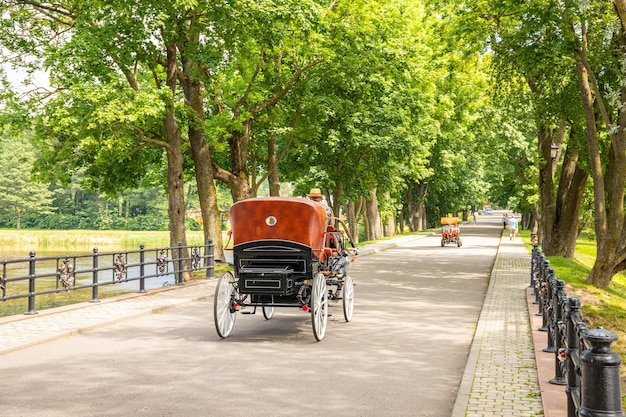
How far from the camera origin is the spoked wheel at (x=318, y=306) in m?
10.8

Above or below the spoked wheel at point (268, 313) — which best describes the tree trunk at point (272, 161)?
above

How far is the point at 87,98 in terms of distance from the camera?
18.8 meters

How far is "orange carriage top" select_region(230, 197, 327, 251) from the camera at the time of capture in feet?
38.0

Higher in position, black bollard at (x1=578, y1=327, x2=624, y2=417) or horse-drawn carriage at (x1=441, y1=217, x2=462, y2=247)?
horse-drawn carriage at (x1=441, y1=217, x2=462, y2=247)

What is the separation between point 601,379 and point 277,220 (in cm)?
773

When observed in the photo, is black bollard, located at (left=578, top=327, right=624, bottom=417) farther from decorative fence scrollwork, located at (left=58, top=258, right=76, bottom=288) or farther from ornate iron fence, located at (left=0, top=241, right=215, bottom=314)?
decorative fence scrollwork, located at (left=58, top=258, right=76, bottom=288)

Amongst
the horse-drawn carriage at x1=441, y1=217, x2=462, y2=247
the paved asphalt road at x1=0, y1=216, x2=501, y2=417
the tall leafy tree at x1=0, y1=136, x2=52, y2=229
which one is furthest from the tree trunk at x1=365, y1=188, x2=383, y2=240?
the tall leafy tree at x1=0, y1=136, x2=52, y2=229

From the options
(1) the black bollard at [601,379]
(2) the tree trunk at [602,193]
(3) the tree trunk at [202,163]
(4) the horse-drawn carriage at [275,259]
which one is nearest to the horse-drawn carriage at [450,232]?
(3) the tree trunk at [202,163]

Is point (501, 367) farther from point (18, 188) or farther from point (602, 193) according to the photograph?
point (18, 188)

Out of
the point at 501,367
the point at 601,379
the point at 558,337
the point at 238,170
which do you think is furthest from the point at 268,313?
the point at 238,170

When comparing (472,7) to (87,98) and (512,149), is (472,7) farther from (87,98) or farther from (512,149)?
(512,149)

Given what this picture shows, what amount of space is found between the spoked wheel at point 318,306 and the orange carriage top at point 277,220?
664 millimetres

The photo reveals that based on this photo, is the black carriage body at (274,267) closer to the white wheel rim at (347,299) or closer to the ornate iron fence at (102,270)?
the white wheel rim at (347,299)

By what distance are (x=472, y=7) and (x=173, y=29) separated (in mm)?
9440
